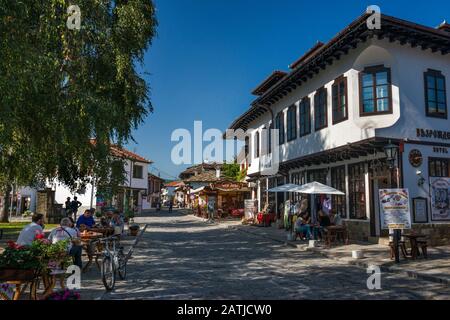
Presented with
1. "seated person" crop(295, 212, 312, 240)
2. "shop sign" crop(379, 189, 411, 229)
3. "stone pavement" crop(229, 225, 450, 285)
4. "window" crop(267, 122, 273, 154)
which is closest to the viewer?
"stone pavement" crop(229, 225, 450, 285)

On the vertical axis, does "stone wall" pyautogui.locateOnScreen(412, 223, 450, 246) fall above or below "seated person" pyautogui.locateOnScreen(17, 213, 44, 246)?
below

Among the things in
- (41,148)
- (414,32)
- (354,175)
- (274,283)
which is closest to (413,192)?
(354,175)

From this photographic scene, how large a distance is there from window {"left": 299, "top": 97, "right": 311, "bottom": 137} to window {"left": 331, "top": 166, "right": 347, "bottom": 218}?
286 centimetres

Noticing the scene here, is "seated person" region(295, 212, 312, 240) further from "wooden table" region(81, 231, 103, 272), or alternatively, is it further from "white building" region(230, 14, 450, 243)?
"wooden table" region(81, 231, 103, 272)

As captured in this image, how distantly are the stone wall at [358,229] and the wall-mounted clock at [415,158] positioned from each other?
2864 millimetres

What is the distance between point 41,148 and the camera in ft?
39.1

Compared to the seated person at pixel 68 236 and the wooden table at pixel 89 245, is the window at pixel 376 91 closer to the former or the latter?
the wooden table at pixel 89 245

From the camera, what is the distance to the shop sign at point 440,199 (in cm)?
1562

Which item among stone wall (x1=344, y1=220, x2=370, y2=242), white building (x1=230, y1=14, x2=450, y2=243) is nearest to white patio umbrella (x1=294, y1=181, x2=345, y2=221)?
white building (x1=230, y1=14, x2=450, y2=243)

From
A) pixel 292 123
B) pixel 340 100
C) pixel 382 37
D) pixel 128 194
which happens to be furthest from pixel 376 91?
pixel 128 194

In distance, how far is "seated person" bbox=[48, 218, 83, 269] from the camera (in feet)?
29.1

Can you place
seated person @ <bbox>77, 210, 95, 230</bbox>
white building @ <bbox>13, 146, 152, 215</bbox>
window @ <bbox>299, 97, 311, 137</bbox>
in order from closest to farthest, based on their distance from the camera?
seated person @ <bbox>77, 210, 95, 230</bbox> → window @ <bbox>299, 97, 311, 137</bbox> → white building @ <bbox>13, 146, 152, 215</bbox>

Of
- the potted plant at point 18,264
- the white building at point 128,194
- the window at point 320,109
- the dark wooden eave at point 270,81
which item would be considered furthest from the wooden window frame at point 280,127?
the white building at point 128,194

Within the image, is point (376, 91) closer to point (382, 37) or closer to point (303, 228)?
point (382, 37)
